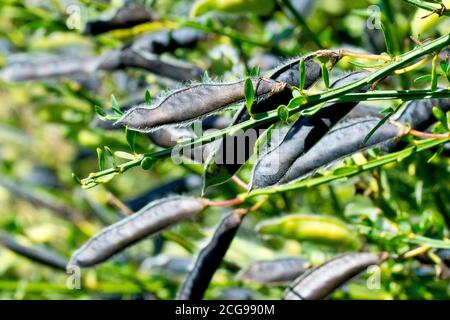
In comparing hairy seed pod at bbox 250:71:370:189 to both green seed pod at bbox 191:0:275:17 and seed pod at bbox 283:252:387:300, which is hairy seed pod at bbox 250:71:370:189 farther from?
green seed pod at bbox 191:0:275:17

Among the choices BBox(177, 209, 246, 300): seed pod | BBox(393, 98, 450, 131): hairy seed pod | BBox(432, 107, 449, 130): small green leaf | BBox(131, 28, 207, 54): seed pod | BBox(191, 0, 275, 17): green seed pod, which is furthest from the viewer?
BBox(131, 28, 207, 54): seed pod

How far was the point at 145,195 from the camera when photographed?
1715mm

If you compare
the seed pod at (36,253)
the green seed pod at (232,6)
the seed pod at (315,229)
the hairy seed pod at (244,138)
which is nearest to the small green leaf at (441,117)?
the hairy seed pod at (244,138)

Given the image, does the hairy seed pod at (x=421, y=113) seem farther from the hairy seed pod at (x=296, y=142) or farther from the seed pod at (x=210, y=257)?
the seed pod at (x=210, y=257)

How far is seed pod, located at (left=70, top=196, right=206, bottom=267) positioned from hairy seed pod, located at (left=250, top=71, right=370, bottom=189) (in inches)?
12.9

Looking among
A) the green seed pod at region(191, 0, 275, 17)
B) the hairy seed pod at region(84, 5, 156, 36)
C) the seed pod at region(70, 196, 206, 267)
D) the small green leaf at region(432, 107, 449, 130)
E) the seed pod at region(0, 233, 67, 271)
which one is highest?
the hairy seed pod at region(84, 5, 156, 36)

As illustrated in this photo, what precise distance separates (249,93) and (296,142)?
139 millimetres

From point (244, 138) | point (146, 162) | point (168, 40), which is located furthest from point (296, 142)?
point (168, 40)

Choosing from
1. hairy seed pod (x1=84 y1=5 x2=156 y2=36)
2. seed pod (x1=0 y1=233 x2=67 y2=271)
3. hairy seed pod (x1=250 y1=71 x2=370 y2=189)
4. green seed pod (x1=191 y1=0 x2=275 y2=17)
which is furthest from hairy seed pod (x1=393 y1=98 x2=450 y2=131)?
seed pod (x1=0 y1=233 x2=67 y2=271)

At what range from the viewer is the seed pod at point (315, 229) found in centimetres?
129

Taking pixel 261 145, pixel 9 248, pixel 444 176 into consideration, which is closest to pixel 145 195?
pixel 9 248

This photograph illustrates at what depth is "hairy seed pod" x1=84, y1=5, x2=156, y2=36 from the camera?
144cm

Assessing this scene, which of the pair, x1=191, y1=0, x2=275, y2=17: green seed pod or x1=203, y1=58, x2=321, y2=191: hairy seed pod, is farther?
x1=191, y1=0, x2=275, y2=17: green seed pod

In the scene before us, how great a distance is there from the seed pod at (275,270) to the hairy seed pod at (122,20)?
1.72 feet
